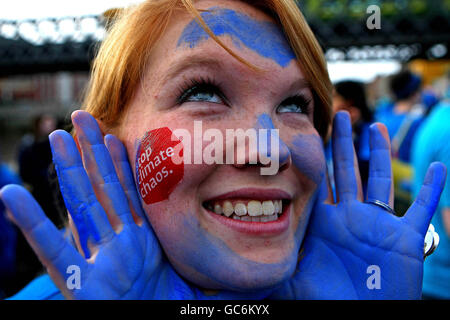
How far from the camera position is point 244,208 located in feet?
3.48

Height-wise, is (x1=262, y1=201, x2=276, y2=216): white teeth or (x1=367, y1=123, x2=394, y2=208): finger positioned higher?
(x1=367, y1=123, x2=394, y2=208): finger

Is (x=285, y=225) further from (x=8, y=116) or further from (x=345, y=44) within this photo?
(x=8, y=116)

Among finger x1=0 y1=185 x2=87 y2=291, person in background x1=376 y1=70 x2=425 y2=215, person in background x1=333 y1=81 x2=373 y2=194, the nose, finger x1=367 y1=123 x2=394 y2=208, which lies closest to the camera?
finger x1=0 y1=185 x2=87 y2=291

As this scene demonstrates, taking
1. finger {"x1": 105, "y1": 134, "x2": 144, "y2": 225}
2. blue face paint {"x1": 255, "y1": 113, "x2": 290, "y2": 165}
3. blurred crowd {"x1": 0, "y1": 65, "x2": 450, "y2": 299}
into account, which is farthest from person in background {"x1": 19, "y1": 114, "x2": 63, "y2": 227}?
blue face paint {"x1": 255, "y1": 113, "x2": 290, "y2": 165}

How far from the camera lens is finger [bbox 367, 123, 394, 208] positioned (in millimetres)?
1316

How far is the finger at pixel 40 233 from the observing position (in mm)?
826

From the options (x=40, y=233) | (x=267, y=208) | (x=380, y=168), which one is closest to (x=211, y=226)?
(x=267, y=208)

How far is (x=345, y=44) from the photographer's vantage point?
29.5ft

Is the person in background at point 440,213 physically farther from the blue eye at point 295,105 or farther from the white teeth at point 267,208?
the white teeth at point 267,208

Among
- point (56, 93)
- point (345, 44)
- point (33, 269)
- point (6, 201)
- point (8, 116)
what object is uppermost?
point (56, 93)

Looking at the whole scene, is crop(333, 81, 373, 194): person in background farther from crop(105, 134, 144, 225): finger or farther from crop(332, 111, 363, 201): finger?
crop(105, 134, 144, 225): finger

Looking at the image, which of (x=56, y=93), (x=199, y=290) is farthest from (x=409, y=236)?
(x=56, y=93)

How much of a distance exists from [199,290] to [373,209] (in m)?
0.65

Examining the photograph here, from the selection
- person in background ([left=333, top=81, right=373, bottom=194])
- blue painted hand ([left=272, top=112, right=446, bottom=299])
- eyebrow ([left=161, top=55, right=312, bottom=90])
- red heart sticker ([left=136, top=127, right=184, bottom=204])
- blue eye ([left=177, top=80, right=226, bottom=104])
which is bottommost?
blue painted hand ([left=272, top=112, right=446, bottom=299])
